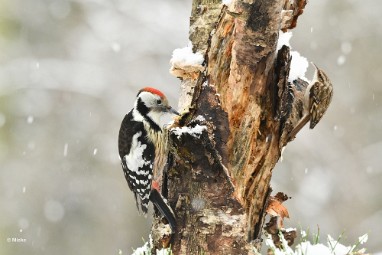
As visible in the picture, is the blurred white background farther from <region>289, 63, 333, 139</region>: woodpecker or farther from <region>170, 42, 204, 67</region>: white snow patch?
<region>170, 42, 204, 67</region>: white snow patch

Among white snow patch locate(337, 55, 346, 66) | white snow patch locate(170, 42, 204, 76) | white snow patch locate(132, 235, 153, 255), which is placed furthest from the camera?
white snow patch locate(337, 55, 346, 66)

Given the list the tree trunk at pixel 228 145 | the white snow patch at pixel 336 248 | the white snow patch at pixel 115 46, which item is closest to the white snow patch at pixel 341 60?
the white snow patch at pixel 115 46

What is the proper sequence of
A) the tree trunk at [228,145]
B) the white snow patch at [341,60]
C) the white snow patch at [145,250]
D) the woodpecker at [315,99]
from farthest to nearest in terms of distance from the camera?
the white snow patch at [341,60]
the woodpecker at [315,99]
the white snow patch at [145,250]
the tree trunk at [228,145]

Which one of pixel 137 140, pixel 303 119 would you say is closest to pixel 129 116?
pixel 137 140

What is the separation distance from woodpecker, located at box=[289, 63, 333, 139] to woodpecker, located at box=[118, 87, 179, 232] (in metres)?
0.96

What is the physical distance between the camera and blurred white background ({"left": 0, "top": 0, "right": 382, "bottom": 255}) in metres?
11.8

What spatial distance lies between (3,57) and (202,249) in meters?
9.06

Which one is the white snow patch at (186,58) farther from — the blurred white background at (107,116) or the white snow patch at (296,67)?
the blurred white background at (107,116)

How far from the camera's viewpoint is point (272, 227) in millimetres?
3867

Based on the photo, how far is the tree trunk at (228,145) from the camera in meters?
3.60

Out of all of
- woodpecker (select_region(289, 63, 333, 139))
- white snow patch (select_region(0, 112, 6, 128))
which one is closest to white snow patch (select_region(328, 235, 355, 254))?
woodpecker (select_region(289, 63, 333, 139))

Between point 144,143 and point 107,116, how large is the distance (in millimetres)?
7351

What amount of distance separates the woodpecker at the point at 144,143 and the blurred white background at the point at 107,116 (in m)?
6.82

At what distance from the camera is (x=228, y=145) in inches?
144
